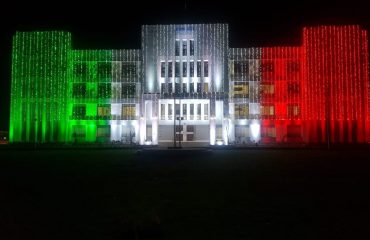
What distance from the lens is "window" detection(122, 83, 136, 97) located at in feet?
213

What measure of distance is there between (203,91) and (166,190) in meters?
47.2

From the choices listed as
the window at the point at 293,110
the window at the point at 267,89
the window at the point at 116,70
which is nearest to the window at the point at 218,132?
the window at the point at 267,89

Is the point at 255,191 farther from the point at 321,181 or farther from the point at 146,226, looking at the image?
the point at 146,226

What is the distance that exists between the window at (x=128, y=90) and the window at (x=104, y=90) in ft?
7.29

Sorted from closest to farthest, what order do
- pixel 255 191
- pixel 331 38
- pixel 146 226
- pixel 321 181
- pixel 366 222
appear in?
1. pixel 146 226
2. pixel 366 222
3. pixel 255 191
4. pixel 321 181
5. pixel 331 38

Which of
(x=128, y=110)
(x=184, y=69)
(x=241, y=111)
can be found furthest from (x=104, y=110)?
(x=241, y=111)

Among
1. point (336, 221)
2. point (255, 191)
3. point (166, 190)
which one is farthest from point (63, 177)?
point (336, 221)

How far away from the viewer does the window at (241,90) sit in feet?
209

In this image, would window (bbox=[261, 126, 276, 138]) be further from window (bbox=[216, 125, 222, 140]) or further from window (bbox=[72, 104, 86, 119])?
window (bbox=[72, 104, 86, 119])

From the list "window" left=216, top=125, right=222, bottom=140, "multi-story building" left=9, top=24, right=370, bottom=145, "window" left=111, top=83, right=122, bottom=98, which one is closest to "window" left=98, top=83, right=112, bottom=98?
"multi-story building" left=9, top=24, right=370, bottom=145

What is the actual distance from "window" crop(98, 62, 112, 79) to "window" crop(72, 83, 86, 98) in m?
3.17

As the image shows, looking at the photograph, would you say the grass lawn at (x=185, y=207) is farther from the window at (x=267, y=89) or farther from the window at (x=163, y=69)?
the window at (x=267, y=89)

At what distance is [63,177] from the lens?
60.3 feet

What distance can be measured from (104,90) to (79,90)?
3894 millimetres
